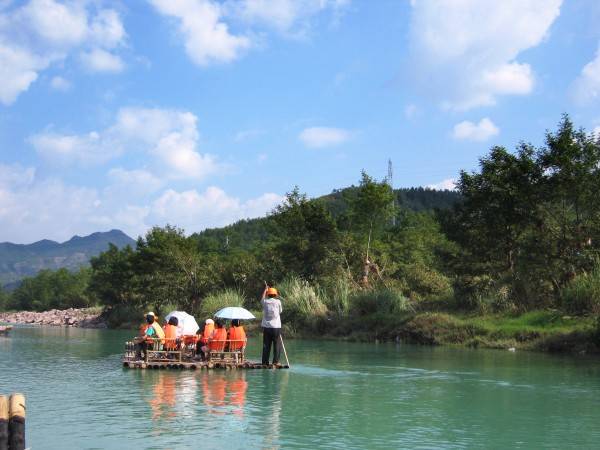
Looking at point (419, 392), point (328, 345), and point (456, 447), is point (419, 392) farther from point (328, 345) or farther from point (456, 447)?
point (328, 345)

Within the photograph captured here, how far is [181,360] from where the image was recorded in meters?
19.6

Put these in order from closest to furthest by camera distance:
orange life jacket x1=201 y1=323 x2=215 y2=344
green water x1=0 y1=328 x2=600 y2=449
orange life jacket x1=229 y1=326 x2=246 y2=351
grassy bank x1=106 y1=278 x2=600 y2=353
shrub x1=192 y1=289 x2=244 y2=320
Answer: green water x1=0 y1=328 x2=600 y2=449, orange life jacket x1=229 y1=326 x2=246 y2=351, orange life jacket x1=201 y1=323 x2=215 y2=344, grassy bank x1=106 y1=278 x2=600 y2=353, shrub x1=192 y1=289 x2=244 y2=320

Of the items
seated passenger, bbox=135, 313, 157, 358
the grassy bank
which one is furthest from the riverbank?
seated passenger, bbox=135, 313, 157, 358

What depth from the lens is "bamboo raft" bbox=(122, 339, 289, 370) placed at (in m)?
18.8

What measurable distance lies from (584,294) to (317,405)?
16877mm

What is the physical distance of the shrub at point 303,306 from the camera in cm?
3706

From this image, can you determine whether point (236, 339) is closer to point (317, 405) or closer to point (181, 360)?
point (181, 360)

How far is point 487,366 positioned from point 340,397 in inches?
323

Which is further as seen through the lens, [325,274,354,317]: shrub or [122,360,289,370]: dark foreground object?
[325,274,354,317]: shrub

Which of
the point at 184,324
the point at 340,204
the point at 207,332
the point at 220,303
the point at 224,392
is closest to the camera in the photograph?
the point at 224,392

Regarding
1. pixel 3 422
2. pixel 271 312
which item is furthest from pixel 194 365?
pixel 3 422

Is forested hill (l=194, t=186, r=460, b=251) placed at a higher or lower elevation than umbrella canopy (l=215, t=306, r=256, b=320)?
higher

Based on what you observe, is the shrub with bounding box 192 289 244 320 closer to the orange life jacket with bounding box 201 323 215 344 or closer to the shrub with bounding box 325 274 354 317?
the shrub with bounding box 325 274 354 317

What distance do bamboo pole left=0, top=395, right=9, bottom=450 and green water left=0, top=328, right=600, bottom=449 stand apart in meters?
1.56
